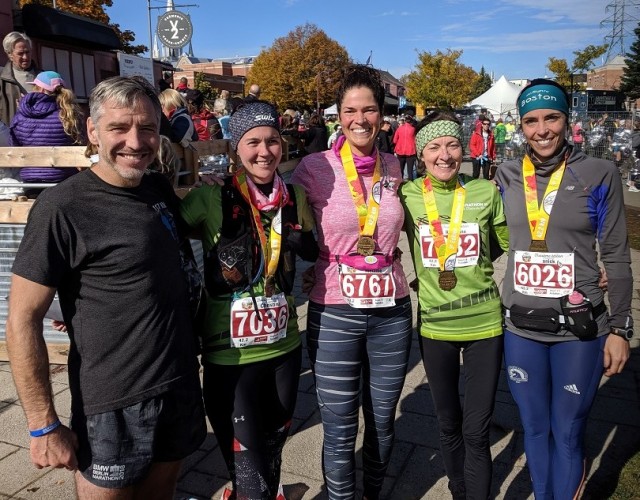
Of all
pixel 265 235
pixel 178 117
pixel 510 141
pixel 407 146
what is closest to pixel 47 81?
pixel 178 117

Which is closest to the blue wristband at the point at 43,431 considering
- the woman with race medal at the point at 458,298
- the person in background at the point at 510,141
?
the woman with race medal at the point at 458,298

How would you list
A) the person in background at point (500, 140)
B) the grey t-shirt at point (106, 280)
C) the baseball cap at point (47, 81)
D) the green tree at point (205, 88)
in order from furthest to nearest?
the green tree at point (205, 88) → the person in background at point (500, 140) → the baseball cap at point (47, 81) → the grey t-shirt at point (106, 280)

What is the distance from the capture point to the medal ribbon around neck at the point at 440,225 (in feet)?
8.59

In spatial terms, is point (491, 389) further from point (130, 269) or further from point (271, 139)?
point (130, 269)

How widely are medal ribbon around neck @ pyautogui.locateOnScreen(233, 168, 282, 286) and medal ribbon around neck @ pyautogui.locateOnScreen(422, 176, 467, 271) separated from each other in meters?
0.75

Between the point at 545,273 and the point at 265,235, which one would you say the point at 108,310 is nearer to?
the point at 265,235

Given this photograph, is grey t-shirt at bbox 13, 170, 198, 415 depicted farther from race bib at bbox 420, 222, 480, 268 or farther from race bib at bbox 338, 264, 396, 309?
race bib at bbox 420, 222, 480, 268

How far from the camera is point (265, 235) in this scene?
2.41m

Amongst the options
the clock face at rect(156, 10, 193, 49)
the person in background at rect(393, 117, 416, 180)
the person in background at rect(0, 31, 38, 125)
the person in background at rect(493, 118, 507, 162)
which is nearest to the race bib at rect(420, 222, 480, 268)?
the person in background at rect(0, 31, 38, 125)

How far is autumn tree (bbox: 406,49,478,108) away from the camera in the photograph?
159 ft

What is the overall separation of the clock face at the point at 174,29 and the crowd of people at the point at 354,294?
→ 1281 centimetres

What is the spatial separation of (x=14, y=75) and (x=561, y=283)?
5.76 m

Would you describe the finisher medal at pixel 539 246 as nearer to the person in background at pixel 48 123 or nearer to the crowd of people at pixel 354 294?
the crowd of people at pixel 354 294

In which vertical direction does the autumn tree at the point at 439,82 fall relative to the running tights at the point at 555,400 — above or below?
above
